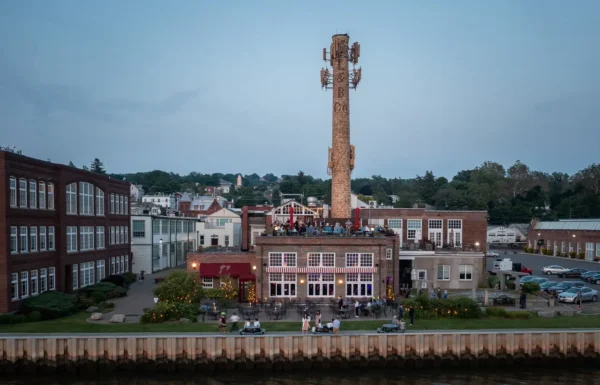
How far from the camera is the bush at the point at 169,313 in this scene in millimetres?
34312

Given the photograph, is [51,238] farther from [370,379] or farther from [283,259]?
[370,379]

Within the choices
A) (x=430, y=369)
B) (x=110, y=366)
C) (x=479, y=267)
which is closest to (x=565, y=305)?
(x=479, y=267)

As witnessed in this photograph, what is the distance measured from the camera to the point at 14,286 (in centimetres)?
3819

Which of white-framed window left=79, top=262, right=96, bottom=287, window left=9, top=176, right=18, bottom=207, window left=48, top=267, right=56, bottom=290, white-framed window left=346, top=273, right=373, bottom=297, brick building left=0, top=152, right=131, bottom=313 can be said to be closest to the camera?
brick building left=0, top=152, right=131, bottom=313

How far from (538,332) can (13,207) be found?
109 ft

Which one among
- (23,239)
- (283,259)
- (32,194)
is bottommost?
(283,259)

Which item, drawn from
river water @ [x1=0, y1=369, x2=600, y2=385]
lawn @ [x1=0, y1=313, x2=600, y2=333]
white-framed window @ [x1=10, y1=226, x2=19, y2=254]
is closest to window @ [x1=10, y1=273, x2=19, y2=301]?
white-framed window @ [x1=10, y1=226, x2=19, y2=254]

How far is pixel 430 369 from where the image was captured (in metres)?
30.1

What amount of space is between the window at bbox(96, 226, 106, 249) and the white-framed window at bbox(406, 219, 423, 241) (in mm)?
29305

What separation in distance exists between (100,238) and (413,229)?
30022 mm

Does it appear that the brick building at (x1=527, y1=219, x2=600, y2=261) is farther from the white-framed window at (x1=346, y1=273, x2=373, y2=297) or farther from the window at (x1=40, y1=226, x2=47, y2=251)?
the window at (x1=40, y1=226, x2=47, y2=251)

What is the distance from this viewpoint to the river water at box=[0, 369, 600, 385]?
28.2m

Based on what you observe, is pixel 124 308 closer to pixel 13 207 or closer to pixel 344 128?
pixel 13 207

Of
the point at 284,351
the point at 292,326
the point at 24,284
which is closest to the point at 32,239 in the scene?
the point at 24,284
